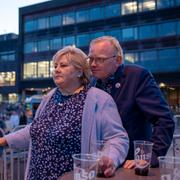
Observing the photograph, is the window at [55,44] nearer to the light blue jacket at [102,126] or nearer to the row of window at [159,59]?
the row of window at [159,59]

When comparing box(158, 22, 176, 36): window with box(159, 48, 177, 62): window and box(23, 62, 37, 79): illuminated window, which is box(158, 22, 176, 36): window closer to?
box(159, 48, 177, 62): window

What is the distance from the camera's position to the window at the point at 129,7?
46.4 m

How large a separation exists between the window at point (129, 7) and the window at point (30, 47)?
15.5 m

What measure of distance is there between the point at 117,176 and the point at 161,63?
41976 mm

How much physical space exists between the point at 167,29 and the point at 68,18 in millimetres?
15618

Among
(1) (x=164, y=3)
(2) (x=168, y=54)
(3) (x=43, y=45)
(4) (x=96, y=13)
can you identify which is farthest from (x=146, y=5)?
(3) (x=43, y=45)

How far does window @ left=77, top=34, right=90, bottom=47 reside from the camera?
164ft

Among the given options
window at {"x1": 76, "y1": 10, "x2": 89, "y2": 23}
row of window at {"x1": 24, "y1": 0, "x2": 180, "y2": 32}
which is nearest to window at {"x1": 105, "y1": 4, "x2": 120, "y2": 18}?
row of window at {"x1": 24, "y1": 0, "x2": 180, "y2": 32}

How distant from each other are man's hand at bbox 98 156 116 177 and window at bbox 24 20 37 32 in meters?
56.0

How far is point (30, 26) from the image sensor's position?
57.5 metres

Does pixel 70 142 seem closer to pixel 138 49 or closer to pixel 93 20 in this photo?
pixel 138 49

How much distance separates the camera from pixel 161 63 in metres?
43.2

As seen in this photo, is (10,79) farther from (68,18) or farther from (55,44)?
(68,18)

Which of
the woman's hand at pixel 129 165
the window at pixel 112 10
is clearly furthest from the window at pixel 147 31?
the woman's hand at pixel 129 165
